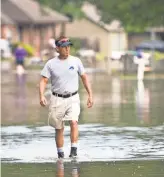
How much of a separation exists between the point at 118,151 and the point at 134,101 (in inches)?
515

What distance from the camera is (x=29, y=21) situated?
100250mm

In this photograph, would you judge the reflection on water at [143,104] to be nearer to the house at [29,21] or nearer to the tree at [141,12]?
the tree at [141,12]

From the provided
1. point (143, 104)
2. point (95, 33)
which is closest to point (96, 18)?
point (95, 33)

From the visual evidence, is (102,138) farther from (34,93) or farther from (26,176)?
(34,93)

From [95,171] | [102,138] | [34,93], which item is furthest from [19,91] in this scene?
[95,171]

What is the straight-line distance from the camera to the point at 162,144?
1694cm

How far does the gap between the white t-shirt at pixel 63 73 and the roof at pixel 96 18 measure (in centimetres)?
10366

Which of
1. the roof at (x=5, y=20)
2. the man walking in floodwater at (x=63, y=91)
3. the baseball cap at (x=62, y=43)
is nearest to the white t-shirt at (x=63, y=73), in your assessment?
the man walking in floodwater at (x=63, y=91)

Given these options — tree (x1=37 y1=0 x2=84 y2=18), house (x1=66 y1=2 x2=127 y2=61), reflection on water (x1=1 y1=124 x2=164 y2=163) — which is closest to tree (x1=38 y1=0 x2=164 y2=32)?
reflection on water (x1=1 y1=124 x2=164 y2=163)

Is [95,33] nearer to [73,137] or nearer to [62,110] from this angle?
[62,110]

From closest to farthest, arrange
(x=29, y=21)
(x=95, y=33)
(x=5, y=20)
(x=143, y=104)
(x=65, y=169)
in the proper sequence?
(x=65, y=169) → (x=143, y=104) → (x=5, y=20) → (x=29, y=21) → (x=95, y=33)

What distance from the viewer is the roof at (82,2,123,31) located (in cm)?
12250

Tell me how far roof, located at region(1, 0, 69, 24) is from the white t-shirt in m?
84.0

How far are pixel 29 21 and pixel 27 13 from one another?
6.46 feet
